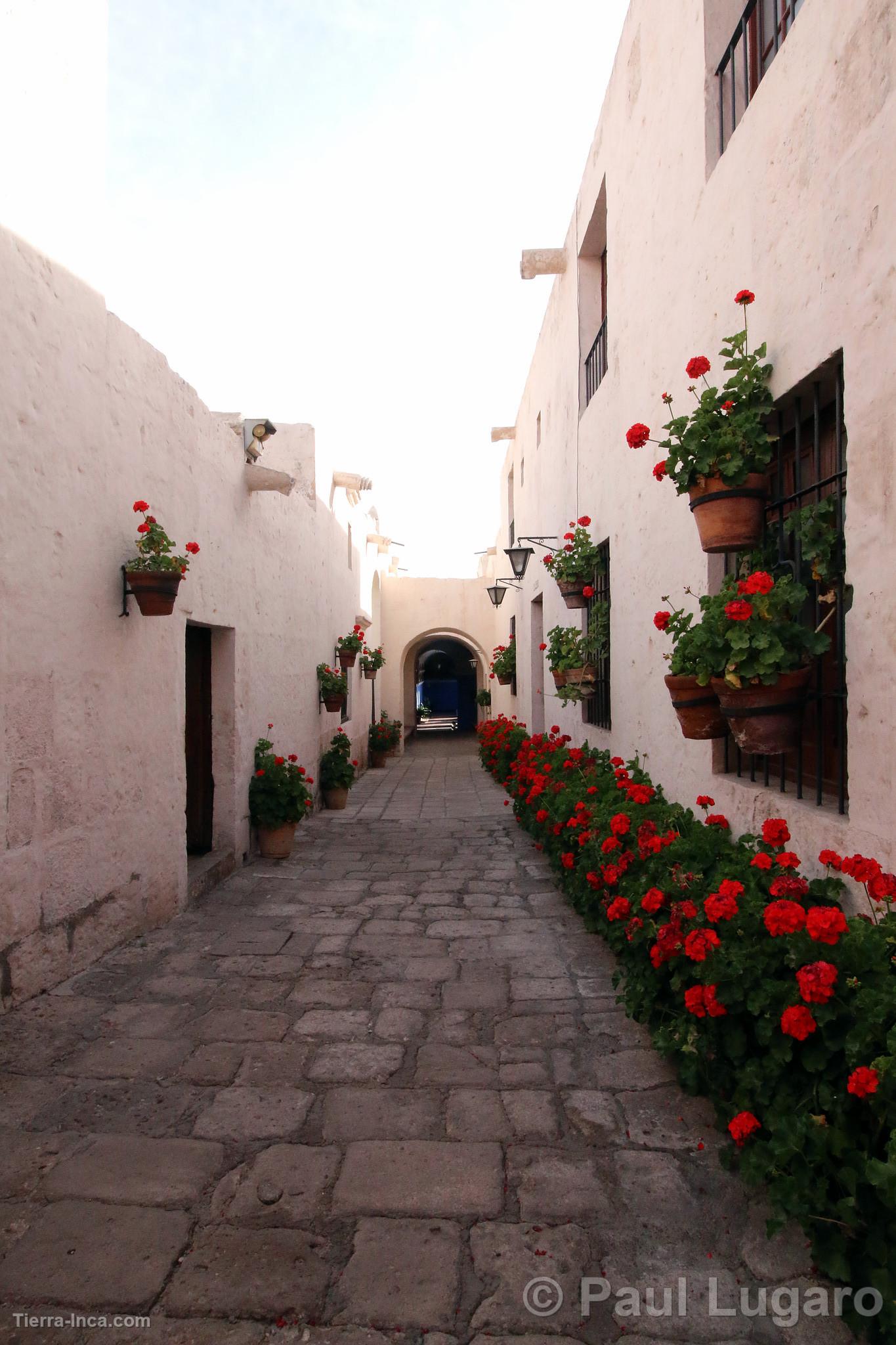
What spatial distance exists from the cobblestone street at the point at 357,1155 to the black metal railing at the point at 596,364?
435 cm

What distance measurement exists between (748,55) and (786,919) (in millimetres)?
3590

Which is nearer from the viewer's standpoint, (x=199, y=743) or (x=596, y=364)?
(x=199, y=743)

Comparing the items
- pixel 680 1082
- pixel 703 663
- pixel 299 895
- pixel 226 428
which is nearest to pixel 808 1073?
pixel 680 1082

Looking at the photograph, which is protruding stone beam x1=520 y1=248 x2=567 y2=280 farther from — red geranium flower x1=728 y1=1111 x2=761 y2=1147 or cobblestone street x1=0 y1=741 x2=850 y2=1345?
red geranium flower x1=728 y1=1111 x2=761 y2=1147

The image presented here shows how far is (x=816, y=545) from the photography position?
2.58 meters

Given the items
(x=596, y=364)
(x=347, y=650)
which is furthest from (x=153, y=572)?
(x=347, y=650)

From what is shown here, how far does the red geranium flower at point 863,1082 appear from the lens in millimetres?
1599

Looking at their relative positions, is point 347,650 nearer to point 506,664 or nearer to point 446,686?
point 506,664

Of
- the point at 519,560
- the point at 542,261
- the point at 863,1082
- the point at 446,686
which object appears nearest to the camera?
Result: the point at 863,1082

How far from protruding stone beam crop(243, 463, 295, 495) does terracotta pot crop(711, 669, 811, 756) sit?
465cm

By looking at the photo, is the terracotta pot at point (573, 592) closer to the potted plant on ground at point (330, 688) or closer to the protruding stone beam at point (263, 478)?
the protruding stone beam at point (263, 478)

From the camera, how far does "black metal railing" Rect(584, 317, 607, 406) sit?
6.22m

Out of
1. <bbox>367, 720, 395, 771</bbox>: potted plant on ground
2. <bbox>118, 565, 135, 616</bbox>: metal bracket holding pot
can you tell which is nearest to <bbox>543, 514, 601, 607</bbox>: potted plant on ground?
<bbox>118, 565, 135, 616</bbox>: metal bracket holding pot

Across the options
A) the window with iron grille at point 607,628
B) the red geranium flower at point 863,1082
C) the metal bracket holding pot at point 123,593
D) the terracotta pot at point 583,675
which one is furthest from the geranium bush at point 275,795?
the red geranium flower at point 863,1082
